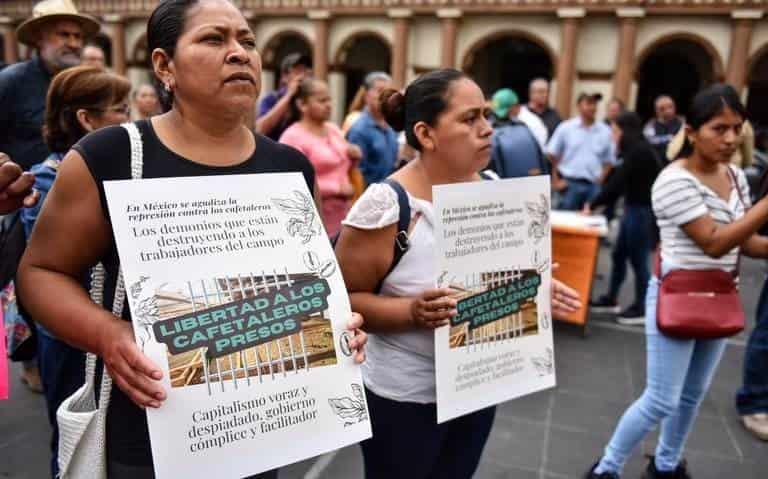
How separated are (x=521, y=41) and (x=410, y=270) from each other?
17354mm

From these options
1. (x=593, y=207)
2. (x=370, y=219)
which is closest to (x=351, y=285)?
(x=370, y=219)

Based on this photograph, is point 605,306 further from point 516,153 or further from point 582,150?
point 516,153

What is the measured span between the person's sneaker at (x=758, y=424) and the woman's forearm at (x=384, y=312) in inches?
107

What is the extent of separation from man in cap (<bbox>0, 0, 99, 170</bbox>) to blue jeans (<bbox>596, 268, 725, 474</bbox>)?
3190 mm

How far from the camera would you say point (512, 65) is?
723 inches

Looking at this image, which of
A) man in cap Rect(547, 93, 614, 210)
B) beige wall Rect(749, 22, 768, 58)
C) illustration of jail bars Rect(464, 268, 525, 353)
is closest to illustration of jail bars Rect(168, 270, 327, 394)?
illustration of jail bars Rect(464, 268, 525, 353)

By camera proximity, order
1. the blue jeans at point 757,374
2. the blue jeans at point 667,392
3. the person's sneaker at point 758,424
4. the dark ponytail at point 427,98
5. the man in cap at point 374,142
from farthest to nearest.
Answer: the man in cap at point 374,142, the blue jeans at point 757,374, the person's sneaker at point 758,424, the blue jeans at point 667,392, the dark ponytail at point 427,98

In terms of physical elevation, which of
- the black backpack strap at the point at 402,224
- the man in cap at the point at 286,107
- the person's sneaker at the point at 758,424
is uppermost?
the man in cap at the point at 286,107

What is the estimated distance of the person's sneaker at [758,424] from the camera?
10.7ft

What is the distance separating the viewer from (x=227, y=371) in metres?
1.16

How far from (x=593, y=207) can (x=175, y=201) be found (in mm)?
4940

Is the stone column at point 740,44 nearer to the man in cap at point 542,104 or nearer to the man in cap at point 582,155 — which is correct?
the man in cap at point 542,104

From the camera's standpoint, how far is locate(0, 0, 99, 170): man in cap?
3.04m

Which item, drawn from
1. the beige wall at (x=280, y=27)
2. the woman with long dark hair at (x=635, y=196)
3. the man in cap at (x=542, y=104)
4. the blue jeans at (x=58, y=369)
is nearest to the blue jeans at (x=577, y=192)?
the man in cap at (x=542, y=104)
